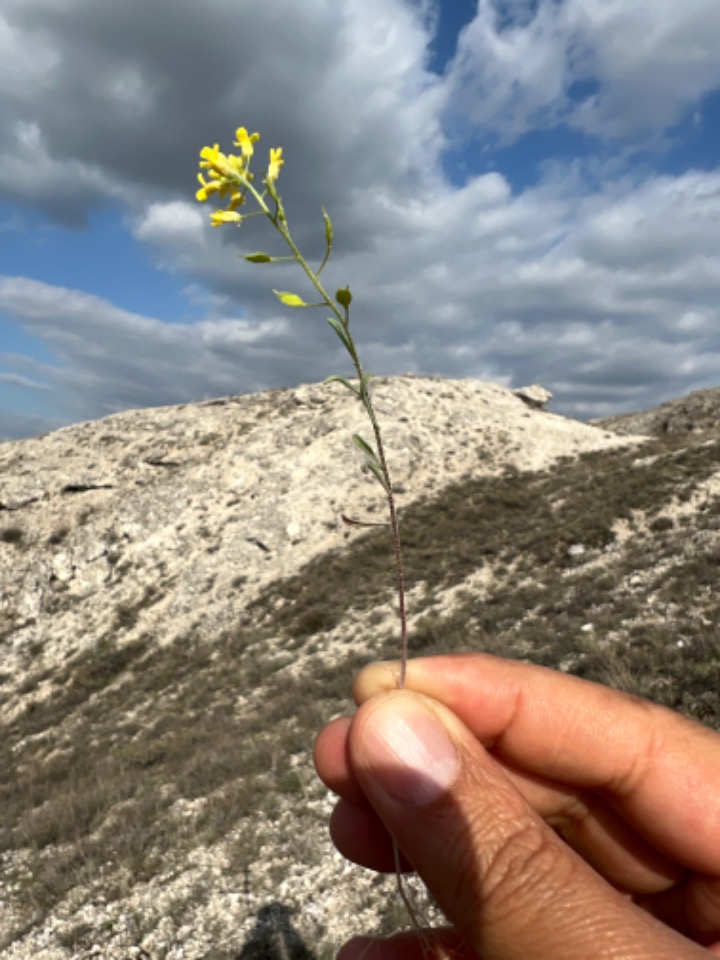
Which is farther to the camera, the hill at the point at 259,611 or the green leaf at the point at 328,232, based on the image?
the hill at the point at 259,611

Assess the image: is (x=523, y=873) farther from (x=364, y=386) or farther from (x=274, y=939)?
(x=274, y=939)

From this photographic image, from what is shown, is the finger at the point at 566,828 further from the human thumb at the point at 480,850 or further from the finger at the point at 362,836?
the human thumb at the point at 480,850

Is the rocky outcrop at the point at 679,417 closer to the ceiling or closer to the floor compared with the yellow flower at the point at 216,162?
closer to the ceiling

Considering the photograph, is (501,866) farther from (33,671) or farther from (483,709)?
(33,671)

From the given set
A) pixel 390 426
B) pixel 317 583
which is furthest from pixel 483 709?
pixel 390 426

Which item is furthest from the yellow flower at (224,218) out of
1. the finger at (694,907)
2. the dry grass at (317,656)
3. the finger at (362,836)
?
the dry grass at (317,656)

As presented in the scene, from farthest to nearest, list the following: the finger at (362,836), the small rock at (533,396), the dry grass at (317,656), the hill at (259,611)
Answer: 1. the small rock at (533,396)
2. the dry grass at (317,656)
3. the hill at (259,611)
4. the finger at (362,836)
